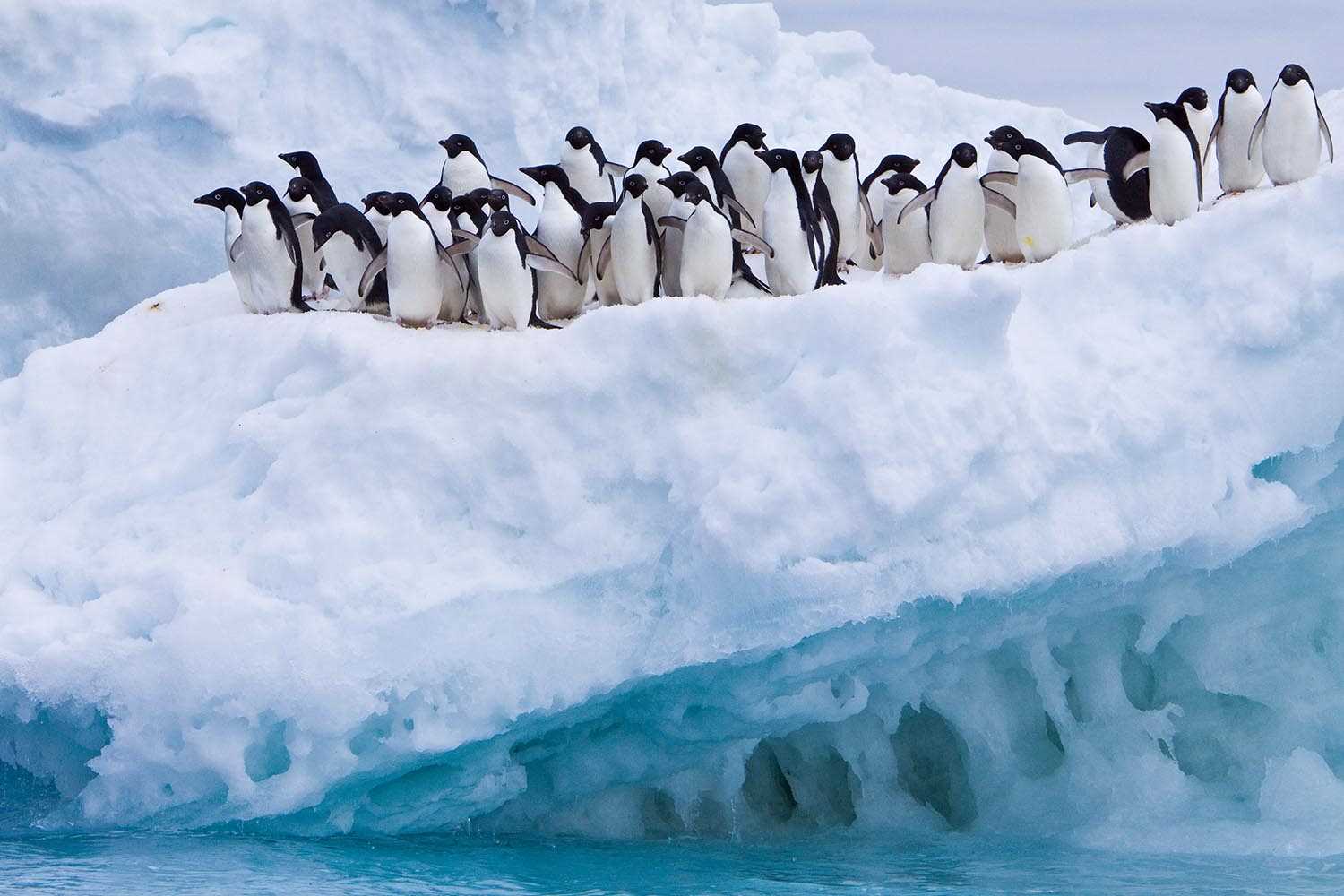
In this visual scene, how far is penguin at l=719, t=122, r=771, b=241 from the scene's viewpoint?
25.3 ft

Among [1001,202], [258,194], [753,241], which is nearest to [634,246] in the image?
[753,241]

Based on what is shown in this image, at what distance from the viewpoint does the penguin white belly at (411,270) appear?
6445 millimetres

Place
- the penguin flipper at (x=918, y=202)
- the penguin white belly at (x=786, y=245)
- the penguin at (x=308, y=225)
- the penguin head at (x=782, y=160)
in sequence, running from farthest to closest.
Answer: the penguin at (x=308, y=225) → the penguin flipper at (x=918, y=202) → the penguin head at (x=782, y=160) → the penguin white belly at (x=786, y=245)

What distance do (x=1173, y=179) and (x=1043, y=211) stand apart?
0.53m

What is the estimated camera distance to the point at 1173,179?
6562 mm

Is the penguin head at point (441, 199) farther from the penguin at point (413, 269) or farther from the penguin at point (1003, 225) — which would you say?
the penguin at point (1003, 225)

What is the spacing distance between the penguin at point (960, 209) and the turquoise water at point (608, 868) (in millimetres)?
2463

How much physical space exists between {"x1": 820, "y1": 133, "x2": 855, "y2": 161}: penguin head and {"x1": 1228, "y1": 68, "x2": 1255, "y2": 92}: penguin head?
1.67 meters

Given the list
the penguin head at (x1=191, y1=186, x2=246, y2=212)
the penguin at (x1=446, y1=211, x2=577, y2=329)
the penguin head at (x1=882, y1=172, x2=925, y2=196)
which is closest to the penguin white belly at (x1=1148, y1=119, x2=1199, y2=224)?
the penguin head at (x1=882, y1=172, x2=925, y2=196)

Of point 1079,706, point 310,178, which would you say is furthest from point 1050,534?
point 310,178

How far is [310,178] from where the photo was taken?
26.3 feet

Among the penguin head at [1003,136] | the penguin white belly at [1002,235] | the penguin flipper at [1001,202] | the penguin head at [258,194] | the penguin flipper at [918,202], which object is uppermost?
the penguin head at [1003,136]

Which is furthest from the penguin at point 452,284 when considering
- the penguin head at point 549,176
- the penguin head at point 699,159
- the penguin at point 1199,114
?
the penguin at point 1199,114

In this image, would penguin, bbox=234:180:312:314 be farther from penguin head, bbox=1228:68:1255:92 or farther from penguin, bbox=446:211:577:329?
penguin head, bbox=1228:68:1255:92
